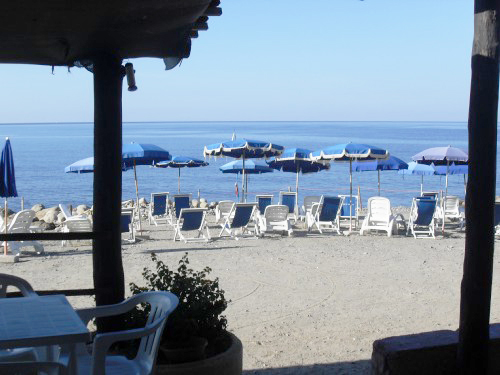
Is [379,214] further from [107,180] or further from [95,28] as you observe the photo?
[95,28]

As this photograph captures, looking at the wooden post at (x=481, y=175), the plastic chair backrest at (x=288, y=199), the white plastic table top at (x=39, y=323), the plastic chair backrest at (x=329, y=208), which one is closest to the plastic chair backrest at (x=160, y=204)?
the plastic chair backrest at (x=288, y=199)

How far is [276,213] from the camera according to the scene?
42.2ft

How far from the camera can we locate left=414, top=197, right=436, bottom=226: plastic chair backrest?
12500 mm

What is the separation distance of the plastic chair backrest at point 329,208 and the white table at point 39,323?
10.4 meters

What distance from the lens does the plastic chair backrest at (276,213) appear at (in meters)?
12.8

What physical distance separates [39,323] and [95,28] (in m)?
1.37

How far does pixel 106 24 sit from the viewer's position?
3092mm

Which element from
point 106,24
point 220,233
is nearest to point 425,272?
point 220,233

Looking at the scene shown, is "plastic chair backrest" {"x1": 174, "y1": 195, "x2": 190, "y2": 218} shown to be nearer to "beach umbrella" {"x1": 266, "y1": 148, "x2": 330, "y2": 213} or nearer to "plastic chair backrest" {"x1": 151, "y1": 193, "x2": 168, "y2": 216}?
"plastic chair backrest" {"x1": 151, "y1": 193, "x2": 168, "y2": 216}

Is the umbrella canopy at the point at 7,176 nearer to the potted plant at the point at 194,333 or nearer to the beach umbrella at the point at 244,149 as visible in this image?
the beach umbrella at the point at 244,149

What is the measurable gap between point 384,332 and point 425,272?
3357 mm

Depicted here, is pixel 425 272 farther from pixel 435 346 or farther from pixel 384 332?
pixel 435 346

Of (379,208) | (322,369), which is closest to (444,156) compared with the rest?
(379,208)

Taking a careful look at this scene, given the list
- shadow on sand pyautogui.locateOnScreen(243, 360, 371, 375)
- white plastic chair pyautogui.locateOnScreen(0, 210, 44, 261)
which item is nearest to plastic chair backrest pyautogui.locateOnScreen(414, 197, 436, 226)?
white plastic chair pyautogui.locateOnScreen(0, 210, 44, 261)
